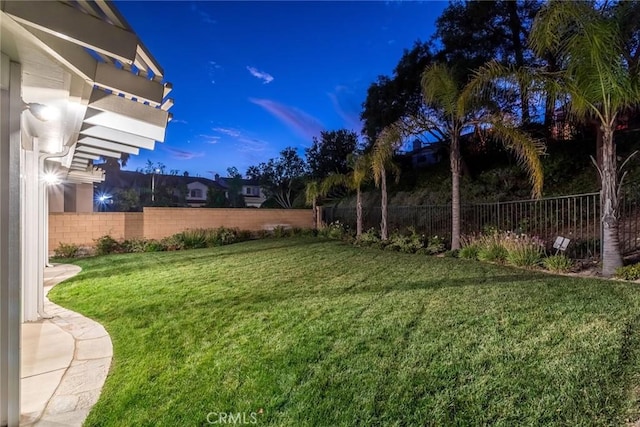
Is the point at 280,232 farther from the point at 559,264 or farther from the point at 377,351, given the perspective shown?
the point at 377,351

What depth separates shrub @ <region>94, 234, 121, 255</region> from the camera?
10482 mm

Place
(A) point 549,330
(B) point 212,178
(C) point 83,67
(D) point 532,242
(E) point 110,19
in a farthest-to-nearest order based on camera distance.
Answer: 1. (B) point 212,178
2. (D) point 532,242
3. (A) point 549,330
4. (C) point 83,67
5. (E) point 110,19

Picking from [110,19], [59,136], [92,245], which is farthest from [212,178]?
[110,19]

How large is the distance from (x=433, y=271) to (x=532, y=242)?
7.95 feet

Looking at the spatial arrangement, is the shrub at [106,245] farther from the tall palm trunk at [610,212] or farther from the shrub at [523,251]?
the tall palm trunk at [610,212]

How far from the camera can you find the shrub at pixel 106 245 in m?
10.5

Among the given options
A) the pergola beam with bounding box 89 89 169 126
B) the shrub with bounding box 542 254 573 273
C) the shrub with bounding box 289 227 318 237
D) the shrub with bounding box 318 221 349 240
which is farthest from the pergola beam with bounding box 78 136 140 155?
the shrub with bounding box 289 227 318 237

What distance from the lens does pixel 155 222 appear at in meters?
12.2

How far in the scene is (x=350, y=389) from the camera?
7.29 ft

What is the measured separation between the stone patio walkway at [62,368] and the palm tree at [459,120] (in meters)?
7.42

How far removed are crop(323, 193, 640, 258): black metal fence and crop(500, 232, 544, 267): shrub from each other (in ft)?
2.73

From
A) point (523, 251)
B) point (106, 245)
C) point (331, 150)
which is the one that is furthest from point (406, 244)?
point (331, 150)

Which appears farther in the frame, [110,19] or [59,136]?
[59,136]

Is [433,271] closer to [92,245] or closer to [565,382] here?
[565,382]
